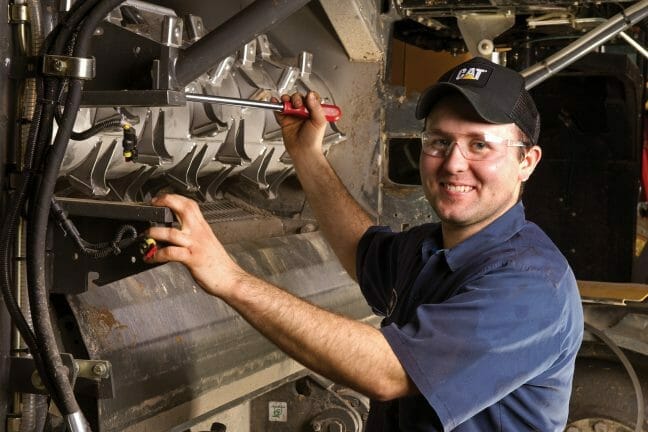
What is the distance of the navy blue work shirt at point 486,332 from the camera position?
5.30 feet

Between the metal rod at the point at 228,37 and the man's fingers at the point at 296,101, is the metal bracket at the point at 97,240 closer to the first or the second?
the metal rod at the point at 228,37

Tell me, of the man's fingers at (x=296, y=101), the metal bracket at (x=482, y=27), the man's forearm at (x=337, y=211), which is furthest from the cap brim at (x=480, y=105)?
the metal bracket at (x=482, y=27)

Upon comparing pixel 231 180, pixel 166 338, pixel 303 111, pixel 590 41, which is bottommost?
pixel 166 338

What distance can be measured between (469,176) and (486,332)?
328mm

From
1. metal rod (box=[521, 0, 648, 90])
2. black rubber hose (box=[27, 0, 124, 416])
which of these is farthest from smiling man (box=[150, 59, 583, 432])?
metal rod (box=[521, 0, 648, 90])

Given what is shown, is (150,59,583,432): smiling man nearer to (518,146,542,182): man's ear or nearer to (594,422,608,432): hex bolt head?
(518,146,542,182): man's ear

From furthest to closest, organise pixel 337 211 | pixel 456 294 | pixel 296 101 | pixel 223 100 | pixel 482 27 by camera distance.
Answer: pixel 482 27
pixel 337 211
pixel 296 101
pixel 456 294
pixel 223 100

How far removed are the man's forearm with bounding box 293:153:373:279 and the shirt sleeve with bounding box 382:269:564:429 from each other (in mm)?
621

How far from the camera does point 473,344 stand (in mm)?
1616

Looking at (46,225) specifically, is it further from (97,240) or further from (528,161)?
(528,161)

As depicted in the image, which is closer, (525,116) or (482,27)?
(525,116)

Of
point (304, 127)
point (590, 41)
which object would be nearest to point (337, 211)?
point (304, 127)

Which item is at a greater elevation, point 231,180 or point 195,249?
point 195,249

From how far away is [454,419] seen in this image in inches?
64.4
